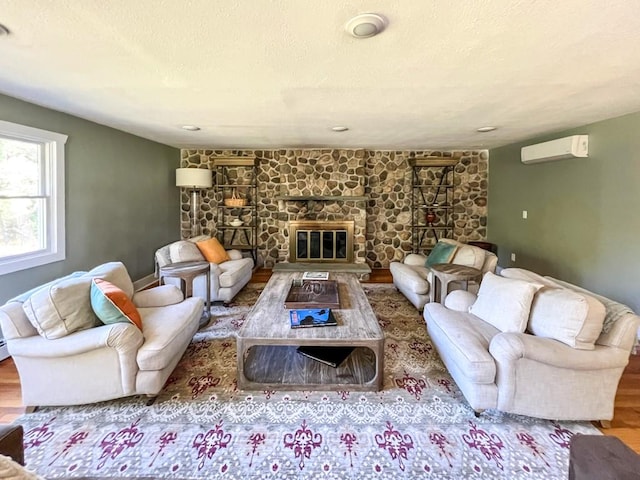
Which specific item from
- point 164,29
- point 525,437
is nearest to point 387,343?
point 525,437

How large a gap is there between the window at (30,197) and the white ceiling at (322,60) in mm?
395

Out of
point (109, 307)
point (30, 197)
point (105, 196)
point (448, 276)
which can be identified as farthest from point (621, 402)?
point (105, 196)

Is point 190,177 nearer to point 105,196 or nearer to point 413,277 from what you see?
point 105,196

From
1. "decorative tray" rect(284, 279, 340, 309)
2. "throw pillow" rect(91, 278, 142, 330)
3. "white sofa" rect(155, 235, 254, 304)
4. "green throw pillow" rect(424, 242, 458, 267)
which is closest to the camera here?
"throw pillow" rect(91, 278, 142, 330)

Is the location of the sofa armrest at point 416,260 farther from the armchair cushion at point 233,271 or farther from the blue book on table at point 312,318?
the blue book on table at point 312,318

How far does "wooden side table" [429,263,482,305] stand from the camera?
11.6 ft

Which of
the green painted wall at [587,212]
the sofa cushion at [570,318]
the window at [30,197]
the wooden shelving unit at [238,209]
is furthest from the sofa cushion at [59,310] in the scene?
the green painted wall at [587,212]

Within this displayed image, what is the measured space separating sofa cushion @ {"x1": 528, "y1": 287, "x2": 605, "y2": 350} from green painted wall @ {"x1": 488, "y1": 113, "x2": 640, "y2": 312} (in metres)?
2.05

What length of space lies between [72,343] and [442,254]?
3.95m

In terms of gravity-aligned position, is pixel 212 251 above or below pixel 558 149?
below

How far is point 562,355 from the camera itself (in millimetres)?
1939

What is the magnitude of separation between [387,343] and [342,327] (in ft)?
2.96

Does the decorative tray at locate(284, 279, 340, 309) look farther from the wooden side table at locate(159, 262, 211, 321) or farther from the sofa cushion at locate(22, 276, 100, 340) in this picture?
the sofa cushion at locate(22, 276, 100, 340)

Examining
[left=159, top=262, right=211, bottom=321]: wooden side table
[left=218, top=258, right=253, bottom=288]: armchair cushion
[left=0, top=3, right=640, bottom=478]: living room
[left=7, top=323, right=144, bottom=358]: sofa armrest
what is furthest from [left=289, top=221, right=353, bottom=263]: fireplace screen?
[left=7, top=323, right=144, bottom=358]: sofa armrest
